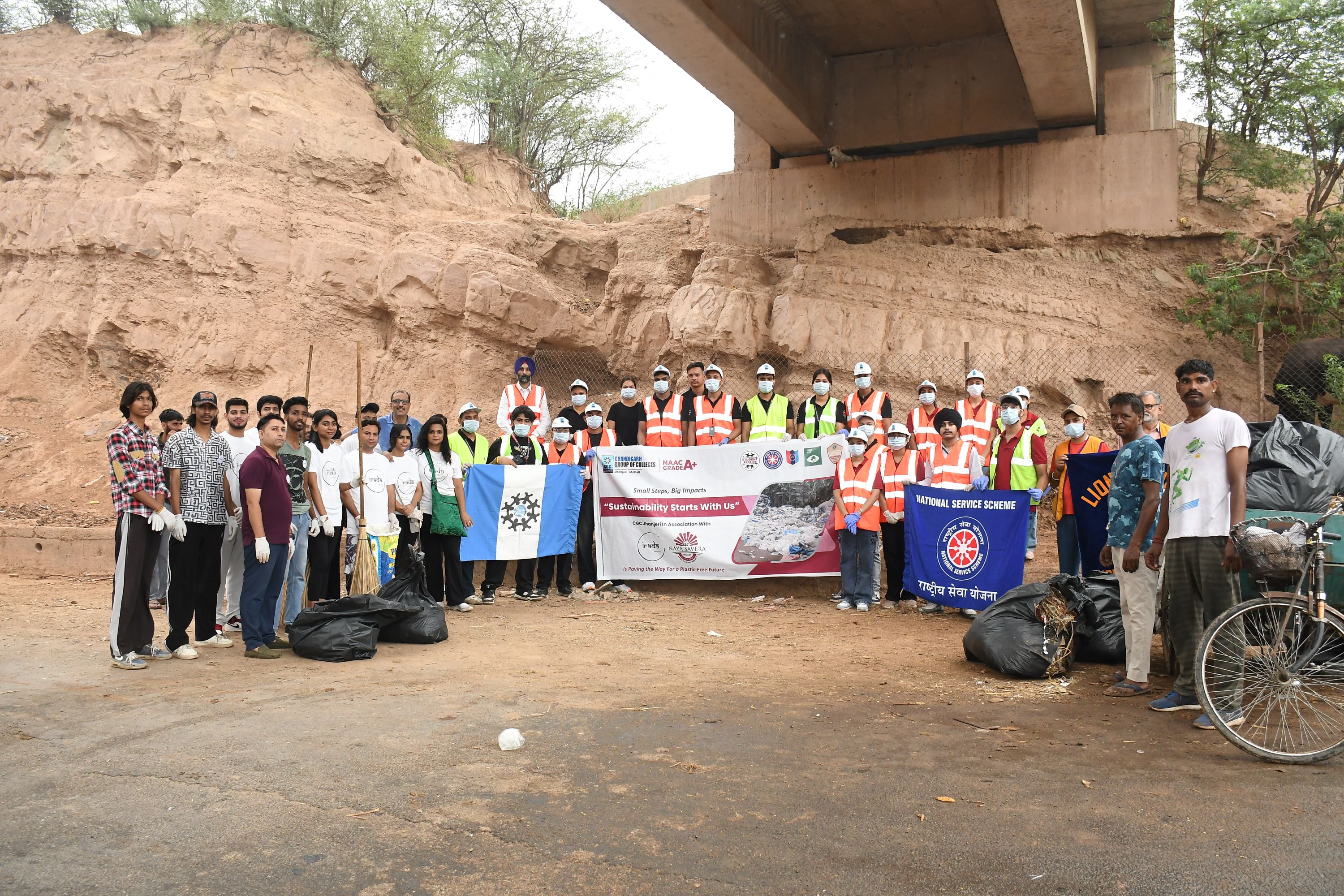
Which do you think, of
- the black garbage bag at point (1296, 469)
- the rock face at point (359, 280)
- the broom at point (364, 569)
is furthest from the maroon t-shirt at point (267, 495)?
the rock face at point (359, 280)

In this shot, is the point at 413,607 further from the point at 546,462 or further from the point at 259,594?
the point at 546,462

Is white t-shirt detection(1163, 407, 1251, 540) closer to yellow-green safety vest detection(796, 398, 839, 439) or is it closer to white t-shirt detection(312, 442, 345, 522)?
yellow-green safety vest detection(796, 398, 839, 439)

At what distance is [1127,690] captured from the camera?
6418 millimetres

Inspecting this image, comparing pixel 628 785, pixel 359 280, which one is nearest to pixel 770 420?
pixel 628 785

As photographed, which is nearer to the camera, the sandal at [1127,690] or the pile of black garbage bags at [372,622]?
the sandal at [1127,690]

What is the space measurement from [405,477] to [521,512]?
6.07ft

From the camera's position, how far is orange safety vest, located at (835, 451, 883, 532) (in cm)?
1016

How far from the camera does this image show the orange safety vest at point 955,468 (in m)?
10.2

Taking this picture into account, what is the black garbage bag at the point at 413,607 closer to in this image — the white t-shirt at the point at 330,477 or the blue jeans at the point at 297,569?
the blue jeans at the point at 297,569

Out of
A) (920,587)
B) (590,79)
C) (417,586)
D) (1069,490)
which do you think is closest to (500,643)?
(417,586)

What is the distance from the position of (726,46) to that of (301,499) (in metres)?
7.91

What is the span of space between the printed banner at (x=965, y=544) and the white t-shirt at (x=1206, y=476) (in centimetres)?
333

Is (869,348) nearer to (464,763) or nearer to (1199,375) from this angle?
(1199,375)

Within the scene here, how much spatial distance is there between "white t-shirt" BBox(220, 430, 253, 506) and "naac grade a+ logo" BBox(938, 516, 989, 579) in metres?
6.43
